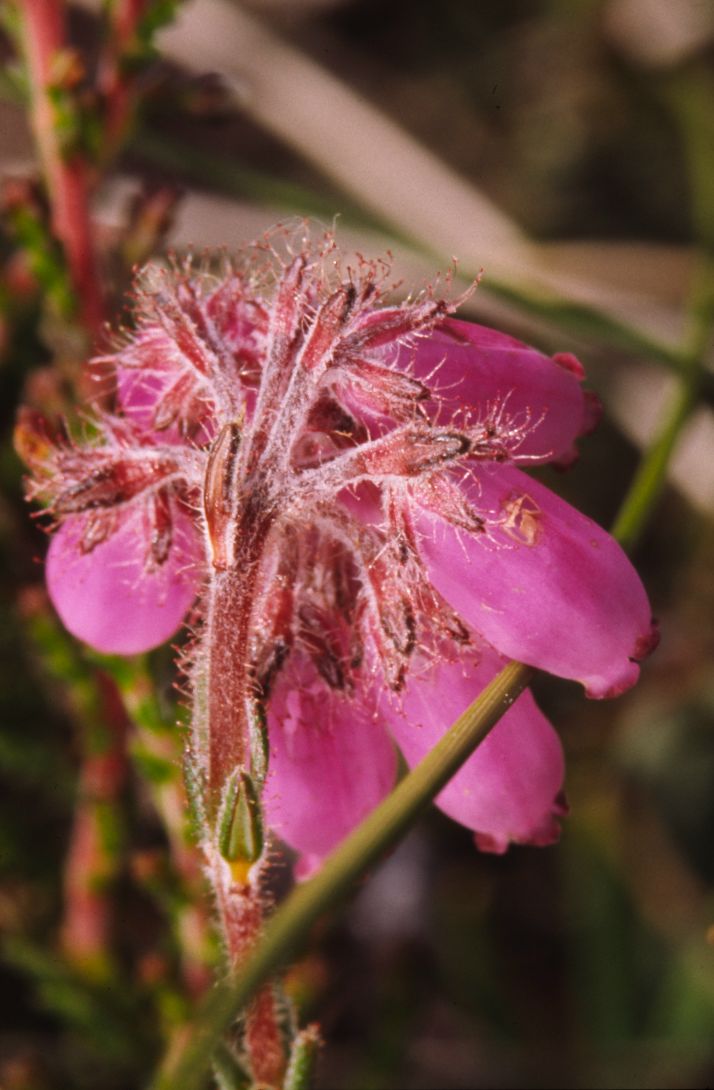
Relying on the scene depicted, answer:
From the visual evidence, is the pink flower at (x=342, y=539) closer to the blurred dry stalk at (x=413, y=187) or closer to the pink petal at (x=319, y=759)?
the pink petal at (x=319, y=759)

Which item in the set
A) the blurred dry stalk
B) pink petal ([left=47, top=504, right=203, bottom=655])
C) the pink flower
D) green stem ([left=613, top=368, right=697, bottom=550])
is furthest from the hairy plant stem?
the blurred dry stalk

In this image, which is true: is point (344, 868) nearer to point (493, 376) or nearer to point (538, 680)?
point (493, 376)

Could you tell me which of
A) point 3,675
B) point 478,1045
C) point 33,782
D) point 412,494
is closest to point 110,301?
point 3,675

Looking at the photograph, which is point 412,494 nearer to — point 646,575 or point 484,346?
point 484,346

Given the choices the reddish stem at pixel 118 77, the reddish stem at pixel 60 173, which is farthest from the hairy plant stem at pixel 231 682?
the reddish stem at pixel 118 77

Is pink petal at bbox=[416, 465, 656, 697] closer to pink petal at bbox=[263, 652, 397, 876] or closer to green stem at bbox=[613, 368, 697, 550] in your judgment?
pink petal at bbox=[263, 652, 397, 876]

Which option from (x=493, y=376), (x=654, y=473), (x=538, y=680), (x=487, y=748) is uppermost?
(x=493, y=376)

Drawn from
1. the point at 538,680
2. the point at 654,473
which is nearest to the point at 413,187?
the point at 538,680
